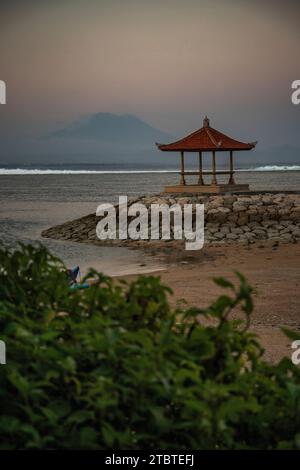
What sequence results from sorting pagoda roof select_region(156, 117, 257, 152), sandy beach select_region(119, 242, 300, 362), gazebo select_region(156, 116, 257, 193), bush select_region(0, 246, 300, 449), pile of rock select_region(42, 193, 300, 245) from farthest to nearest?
pagoda roof select_region(156, 117, 257, 152), gazebo select_region(156, 116, 257, 193), pile of rock select_region(42, 193, 300, 245), sandy beach select_region(119, 242, 300, 362), bush select_region(0, 246, 300, 449)

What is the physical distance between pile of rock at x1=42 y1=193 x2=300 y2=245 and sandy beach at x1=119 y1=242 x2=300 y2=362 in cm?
107

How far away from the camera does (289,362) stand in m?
1.86

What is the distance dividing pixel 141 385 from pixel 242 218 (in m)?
21.9

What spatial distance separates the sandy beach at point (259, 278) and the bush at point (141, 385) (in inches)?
201

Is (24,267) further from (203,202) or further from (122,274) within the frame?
(203,202)

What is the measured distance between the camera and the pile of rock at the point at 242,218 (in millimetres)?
21938

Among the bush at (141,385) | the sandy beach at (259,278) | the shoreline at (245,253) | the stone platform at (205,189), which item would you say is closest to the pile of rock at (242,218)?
the shoreline at (245,253)

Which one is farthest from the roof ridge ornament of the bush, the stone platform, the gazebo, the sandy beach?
the bush

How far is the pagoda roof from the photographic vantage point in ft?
88.8

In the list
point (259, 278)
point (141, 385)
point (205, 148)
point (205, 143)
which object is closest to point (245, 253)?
point (259, 278)

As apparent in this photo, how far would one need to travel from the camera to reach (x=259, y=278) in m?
14.1

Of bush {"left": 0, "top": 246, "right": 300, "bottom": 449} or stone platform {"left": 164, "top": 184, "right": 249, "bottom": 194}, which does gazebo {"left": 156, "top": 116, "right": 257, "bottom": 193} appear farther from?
bush {"left": 0, "top": 246, "right": 300, "bottom": 449}

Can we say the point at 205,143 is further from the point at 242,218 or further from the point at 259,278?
the point at 259,278
